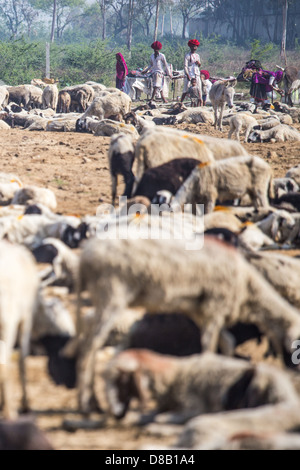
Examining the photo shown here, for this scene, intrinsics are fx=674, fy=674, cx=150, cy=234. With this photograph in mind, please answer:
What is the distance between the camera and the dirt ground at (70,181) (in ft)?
12.6

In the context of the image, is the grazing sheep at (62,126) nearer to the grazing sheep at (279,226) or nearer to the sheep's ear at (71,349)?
the grazing sheep at (279,226)

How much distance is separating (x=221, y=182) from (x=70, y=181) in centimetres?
342

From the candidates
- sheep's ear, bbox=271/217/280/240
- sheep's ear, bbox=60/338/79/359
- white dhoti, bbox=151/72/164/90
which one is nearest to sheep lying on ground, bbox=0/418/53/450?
sheep's ear, bbox=60/338/79/359

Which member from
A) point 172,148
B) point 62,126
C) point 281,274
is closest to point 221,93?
point 62,126

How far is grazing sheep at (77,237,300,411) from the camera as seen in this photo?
413cm

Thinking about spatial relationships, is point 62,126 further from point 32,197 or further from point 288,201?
point 288,201

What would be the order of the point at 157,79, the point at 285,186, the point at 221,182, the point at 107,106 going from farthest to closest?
1. the point at 157,79
2. the point at 107,106
3. the point at 285,186
4. the point at 221,182

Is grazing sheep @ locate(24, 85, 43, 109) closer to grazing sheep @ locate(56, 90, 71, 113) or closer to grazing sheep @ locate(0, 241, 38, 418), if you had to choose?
grazing sheep @ locate(56, 90, 71, 113)

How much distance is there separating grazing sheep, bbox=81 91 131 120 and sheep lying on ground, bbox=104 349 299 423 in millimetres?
14399

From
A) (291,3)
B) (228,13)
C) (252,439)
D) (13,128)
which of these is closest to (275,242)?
(252,439)

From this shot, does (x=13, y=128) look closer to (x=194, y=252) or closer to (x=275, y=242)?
(x=275, y=242)

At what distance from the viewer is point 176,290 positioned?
14.0 ft

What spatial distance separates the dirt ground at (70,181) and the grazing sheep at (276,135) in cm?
51
